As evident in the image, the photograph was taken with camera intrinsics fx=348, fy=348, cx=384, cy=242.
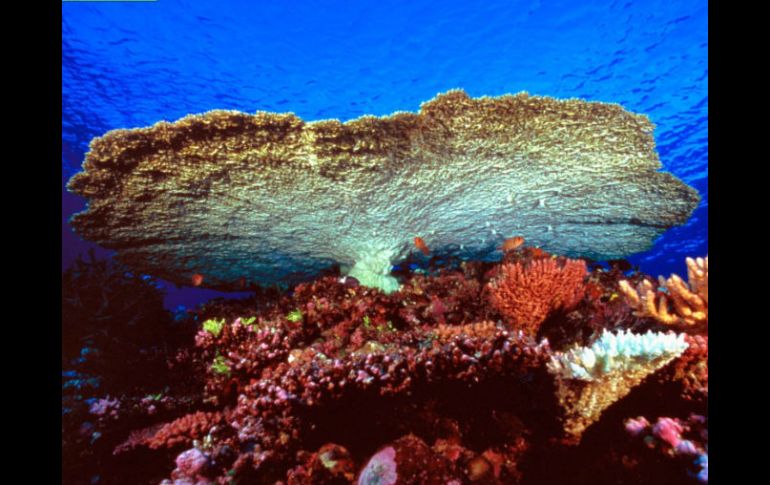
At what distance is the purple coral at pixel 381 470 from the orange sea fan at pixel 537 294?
88.8 inches

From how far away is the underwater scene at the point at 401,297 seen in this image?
9.16 ft

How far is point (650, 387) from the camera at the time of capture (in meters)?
2.94

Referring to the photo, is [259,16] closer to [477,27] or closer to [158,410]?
[477,27]

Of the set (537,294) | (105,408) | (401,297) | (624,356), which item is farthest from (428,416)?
(105,408)

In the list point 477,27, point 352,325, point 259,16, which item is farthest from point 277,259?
point 477,27

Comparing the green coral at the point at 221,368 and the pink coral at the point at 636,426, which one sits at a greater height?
the green coral at the point at 221,368

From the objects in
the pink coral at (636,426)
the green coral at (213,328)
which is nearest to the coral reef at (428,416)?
the pink coral at (636,426)

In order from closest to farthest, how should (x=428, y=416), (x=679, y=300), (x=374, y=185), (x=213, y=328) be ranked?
1. (x=428, y=416)
2. (x=679, y=300)
3. (x=213, y=328)
4. (x=374, y=185)

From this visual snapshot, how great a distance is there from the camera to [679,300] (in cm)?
384

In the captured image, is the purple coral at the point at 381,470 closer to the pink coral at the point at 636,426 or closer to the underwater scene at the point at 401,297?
the underwater scene at the point at 401,297

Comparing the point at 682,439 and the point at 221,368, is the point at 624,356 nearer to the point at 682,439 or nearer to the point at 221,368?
the point at 682,439

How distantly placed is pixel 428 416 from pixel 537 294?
2050 millimetres
